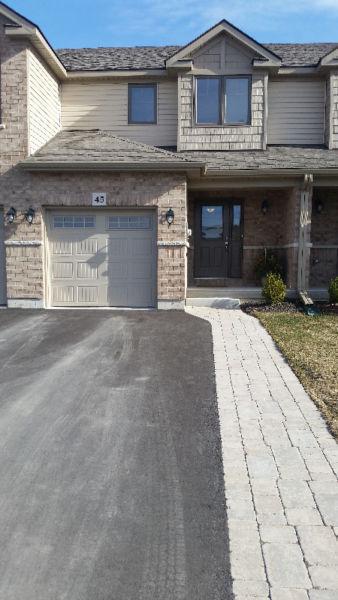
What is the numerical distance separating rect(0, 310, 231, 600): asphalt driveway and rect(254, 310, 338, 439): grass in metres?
1.23

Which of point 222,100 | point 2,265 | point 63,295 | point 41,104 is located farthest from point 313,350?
point 41,104

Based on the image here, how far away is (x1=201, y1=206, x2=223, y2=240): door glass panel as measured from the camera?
13422 mm

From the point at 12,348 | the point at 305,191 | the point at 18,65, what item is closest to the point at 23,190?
the point at 18,65

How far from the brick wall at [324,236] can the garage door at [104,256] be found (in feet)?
16.7

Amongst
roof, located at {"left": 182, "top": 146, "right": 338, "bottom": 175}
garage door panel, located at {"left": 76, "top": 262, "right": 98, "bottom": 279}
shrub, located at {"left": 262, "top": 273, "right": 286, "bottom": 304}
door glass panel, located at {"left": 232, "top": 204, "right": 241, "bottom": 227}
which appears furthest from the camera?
door glass panel, located at {"left": 232, "top": 204, "right": 241, "bottom": 227}

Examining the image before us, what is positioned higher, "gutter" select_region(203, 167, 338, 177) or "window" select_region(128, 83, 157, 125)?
"window" select_region(128, 83, 157, 125)

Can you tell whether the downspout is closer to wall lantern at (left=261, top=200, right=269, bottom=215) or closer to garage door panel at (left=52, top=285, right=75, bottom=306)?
wall lantern at (left=261, top=200, right=269, bottom=215)

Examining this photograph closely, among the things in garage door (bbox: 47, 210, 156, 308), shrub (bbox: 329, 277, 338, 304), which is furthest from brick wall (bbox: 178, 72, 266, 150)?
shrub (bbox: 329, 277, 338, 304)

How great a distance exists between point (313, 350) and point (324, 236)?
22.5 feet

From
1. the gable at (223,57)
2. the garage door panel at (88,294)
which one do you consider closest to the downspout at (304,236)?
the gable at (223,57)

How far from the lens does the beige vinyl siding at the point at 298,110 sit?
43.2 feet

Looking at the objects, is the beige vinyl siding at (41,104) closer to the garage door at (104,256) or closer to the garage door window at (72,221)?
the garage door window at (72,221)

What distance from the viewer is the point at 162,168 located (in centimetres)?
1041

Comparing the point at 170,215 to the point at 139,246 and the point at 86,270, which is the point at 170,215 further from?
the point at 86,270
